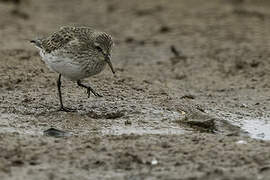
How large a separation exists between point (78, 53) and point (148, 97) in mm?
1442

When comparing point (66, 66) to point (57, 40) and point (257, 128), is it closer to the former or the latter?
point (57, 40)

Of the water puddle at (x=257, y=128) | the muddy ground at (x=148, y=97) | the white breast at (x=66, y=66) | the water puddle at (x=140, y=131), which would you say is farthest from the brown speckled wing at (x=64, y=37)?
the water puddle at (x=257, y=128)

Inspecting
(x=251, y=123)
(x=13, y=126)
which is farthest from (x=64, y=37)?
(x=251, y=123)

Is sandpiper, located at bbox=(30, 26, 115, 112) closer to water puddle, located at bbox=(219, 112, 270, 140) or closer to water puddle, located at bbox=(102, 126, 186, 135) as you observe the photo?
water puddle, located at bbox=(102, 126, 186, 135)

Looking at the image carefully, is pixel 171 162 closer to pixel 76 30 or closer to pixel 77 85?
pixel 76 30

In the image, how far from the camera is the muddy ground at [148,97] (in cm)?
699

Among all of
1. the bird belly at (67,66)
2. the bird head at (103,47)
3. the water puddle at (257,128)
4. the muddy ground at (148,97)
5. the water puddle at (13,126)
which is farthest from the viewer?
the bird head at (103,47)

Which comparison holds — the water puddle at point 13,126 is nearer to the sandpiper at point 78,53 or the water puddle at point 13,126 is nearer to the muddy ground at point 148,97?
the muddy ground at point 148,97

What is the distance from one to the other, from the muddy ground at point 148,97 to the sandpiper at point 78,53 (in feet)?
1.77

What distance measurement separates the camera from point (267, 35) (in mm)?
13883

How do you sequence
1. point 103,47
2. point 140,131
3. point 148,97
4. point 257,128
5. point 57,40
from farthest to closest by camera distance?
point 148,97, point 57,40, point 103,47, point 257,128, point 140,131

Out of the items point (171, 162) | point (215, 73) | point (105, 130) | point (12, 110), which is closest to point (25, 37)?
point (215, 73)

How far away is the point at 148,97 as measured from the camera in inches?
384

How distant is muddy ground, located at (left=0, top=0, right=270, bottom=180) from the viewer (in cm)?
699
